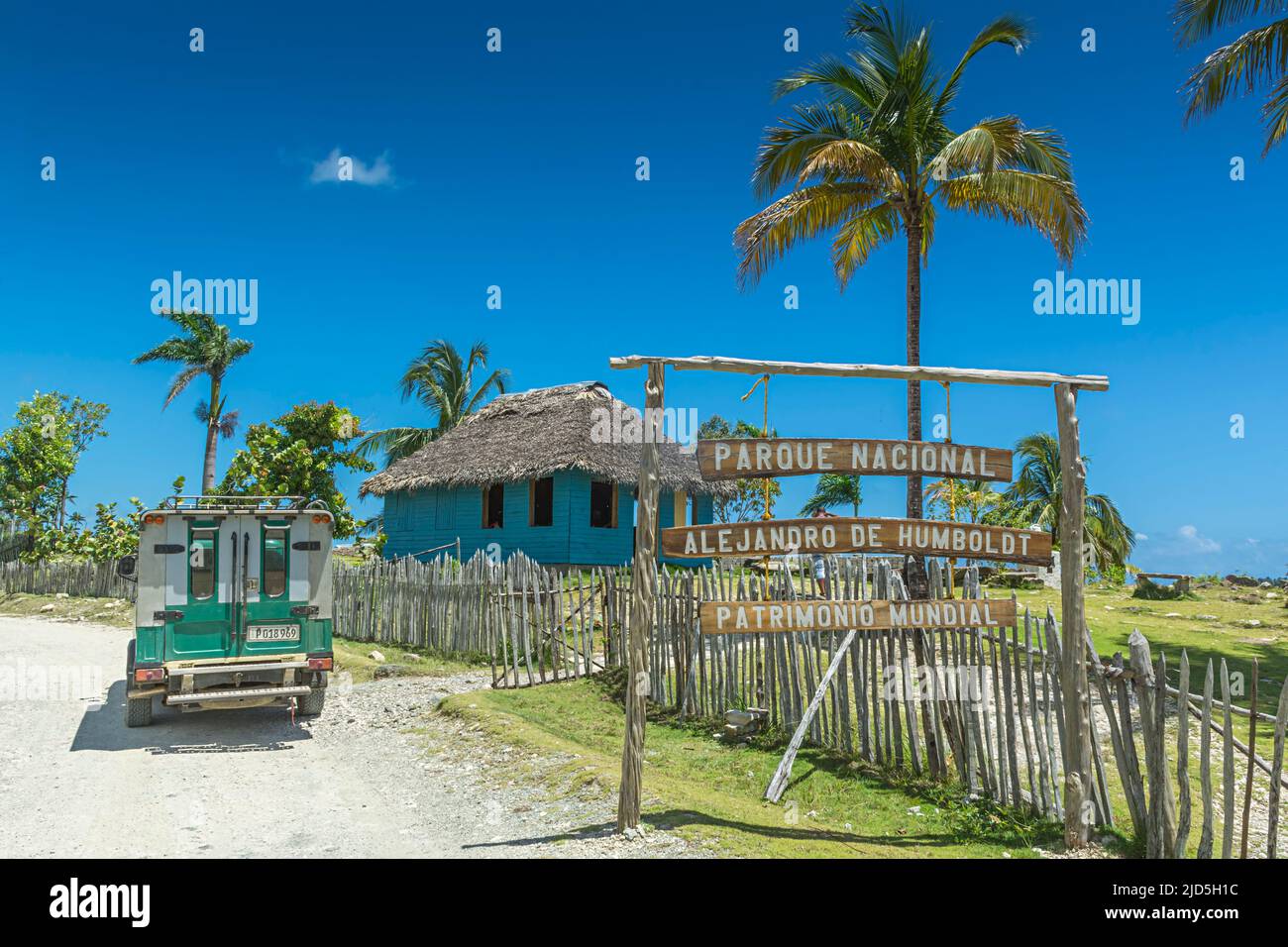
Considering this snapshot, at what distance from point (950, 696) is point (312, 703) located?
7.32 meters

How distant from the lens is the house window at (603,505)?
79.8 ft

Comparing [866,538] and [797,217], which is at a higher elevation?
[797,217]

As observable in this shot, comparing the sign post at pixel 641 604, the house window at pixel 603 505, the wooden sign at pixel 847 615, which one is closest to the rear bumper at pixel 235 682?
the sign post at pixel 641 604

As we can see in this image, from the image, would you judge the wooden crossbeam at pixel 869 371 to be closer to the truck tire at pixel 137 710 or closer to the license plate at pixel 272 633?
the license plate at pixel 272 633

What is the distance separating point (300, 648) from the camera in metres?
10.1

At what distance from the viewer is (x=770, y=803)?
7199mm

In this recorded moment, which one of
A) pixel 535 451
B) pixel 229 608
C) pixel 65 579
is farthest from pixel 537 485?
pixel 65 579

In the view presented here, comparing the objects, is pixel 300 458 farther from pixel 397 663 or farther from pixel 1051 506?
pixel 1051 506

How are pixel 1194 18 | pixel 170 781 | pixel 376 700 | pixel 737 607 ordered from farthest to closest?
1. pixel 1194 18
2. pixel 376 700
3. pixel 170 781
4. pixel 737 607

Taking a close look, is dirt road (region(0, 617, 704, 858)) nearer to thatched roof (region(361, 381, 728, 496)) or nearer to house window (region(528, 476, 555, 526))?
thatched roof (region(361, 381, 728, 496))

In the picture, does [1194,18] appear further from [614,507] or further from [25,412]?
[25,412]

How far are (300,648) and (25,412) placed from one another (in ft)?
109

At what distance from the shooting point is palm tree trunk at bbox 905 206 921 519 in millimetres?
13406
